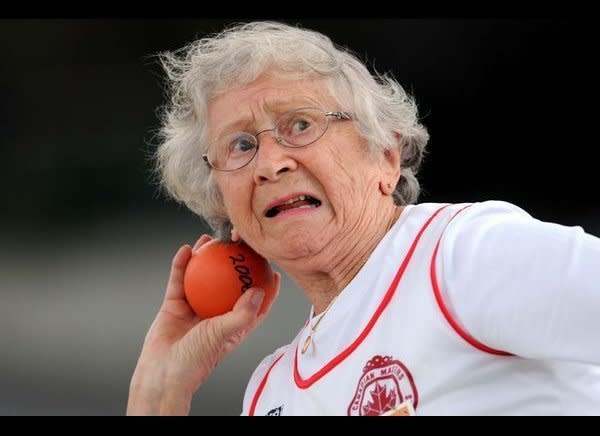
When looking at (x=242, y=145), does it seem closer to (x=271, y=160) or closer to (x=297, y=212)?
(x=271, y=160)

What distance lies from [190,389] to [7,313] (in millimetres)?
4352

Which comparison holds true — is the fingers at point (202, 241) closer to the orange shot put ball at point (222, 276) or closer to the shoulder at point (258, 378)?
the orange shot put ball at point (222, 276)

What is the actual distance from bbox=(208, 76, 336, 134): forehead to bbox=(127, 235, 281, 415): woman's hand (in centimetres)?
54

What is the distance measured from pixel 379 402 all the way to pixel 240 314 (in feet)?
2.43

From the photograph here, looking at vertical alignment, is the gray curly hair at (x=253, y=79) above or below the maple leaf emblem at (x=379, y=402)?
above

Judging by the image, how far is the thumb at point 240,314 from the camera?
7.82ft

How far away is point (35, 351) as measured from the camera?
19.5 ft

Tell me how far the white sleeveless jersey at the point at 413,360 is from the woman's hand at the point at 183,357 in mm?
353

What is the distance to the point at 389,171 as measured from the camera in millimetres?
2193

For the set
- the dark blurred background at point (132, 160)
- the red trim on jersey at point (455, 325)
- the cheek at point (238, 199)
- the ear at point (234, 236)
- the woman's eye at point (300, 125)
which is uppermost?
the dark blurred background at point (132, 160)

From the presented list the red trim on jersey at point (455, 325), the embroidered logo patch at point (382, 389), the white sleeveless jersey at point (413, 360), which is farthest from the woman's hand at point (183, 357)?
the red trim on jersey at point (455, 325)
